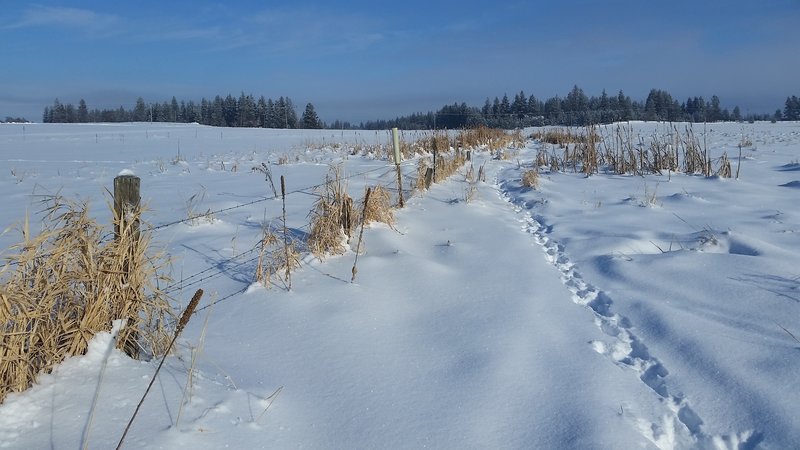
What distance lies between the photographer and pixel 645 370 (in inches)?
100

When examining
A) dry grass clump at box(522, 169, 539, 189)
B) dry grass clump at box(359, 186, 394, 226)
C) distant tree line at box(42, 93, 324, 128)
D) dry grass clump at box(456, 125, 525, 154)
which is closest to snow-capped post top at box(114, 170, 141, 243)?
dry grass clump at box(359, 186, 394, 226)

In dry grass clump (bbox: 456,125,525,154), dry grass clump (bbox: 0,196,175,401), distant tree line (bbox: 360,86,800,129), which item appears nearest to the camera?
dry grass clump (bbox: 0,196,175,401)

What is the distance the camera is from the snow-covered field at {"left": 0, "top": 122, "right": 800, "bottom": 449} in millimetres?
1958

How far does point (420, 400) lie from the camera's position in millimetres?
2246

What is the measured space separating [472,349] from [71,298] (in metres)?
1.82

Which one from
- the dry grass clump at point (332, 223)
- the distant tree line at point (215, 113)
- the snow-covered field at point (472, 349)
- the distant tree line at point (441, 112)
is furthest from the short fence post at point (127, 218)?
the distant tree line at point (215, 113)

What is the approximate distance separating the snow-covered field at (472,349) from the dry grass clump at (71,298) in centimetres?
9

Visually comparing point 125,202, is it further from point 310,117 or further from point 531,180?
point 310,117

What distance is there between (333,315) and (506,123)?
134ft

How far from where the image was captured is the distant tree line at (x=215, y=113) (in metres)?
59.6

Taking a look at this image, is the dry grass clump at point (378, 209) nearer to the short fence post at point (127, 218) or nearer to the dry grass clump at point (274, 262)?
the dry grass clump at point (274, 262)

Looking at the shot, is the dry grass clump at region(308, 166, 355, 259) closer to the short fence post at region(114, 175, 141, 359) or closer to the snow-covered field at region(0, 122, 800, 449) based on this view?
the snow-covered field at region(0, 122, 800, 449)

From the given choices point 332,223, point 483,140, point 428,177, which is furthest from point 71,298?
point 483,140

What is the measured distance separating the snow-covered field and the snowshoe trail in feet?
0.03
